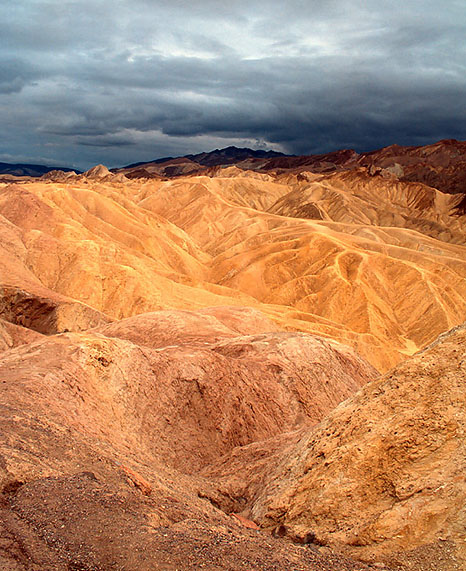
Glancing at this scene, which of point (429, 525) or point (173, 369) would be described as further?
point (173, 369)

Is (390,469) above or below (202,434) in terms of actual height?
above

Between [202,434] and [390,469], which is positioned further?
[202,434]

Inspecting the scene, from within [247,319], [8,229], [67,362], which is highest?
[8,229]

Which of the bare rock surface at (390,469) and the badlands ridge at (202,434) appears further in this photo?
the bare rock surface at (390,469)

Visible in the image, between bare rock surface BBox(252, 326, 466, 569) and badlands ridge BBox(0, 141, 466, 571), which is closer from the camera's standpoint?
badlands ridge BBox(0, 141, 466, 571)

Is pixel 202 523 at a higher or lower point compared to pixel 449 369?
lower

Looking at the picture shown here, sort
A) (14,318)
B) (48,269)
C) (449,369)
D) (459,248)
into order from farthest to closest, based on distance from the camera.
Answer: (459,248), (48,269), (14,318), (449,369)

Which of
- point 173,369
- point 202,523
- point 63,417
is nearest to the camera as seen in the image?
point 202,523

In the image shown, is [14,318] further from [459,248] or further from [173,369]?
[459,248]

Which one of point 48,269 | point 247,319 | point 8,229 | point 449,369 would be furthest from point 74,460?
point 8,229

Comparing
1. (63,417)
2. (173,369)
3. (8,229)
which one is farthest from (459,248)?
(63,417)
